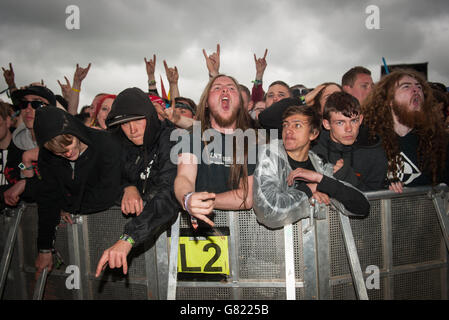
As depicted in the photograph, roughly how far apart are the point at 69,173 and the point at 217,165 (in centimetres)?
161

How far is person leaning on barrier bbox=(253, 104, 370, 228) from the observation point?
7.11 feet

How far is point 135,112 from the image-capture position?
2.68 meters

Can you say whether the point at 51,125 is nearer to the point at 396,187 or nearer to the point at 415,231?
the point at 396,187

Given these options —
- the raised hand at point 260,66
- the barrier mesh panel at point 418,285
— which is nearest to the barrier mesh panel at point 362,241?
the barrier mesh panel at point 418,285

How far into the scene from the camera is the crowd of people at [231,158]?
90.0 inches

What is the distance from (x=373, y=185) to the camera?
8.64ft


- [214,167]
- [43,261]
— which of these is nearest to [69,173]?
[43,261]

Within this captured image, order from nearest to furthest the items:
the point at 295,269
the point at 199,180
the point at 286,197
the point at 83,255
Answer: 1. the point at 286,197
2. the point at 295,269
3. the point at 199,180
4. the point at 83,255

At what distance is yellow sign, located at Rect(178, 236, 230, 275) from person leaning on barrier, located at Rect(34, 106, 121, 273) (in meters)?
0.88

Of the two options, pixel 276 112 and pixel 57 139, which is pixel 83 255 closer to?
pixel 57 139

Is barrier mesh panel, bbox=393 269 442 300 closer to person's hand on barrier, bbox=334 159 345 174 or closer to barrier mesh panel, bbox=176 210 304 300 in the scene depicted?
barrier mesh panel, bbox=176 210 304 300
